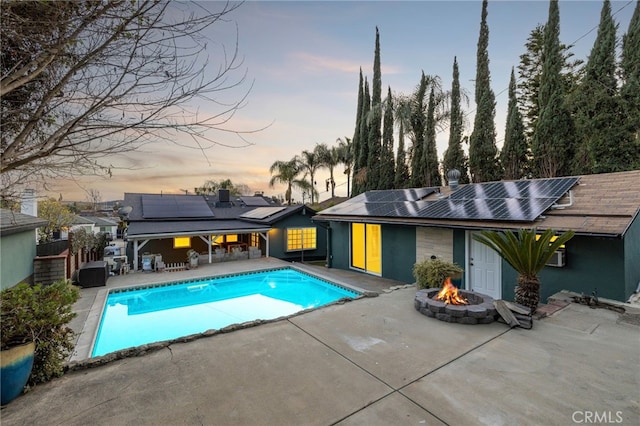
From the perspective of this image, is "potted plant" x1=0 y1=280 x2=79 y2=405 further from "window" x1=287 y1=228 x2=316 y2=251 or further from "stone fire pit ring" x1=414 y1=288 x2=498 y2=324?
"window" x1=287 y1=228 x2=316 y2=251

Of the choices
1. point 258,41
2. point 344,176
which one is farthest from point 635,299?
point 344,176

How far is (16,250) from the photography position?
7.80 m

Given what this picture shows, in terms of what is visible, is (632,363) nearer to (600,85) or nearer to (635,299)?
(635,299)

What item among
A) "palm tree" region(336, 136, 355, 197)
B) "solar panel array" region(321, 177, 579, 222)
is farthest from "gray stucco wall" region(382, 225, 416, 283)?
"palm tree" region(336, 136, 355, 197)

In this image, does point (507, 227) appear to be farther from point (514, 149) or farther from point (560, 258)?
point (514, 149)

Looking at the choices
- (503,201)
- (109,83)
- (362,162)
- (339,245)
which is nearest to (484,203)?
(503,201)

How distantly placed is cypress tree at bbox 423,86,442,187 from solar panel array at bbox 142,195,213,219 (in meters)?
15.6

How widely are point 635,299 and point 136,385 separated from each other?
9240mm

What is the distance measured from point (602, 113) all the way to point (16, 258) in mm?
23973

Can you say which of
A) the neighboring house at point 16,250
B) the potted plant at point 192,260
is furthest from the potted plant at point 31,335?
the potted plant at point 192,260

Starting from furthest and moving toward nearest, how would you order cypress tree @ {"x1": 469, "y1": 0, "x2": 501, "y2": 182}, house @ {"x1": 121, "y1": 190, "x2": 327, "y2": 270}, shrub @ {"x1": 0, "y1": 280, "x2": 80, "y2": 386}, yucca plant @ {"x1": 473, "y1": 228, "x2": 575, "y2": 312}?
A: 1. cypress tree @ {"x1": 469, "y1": 0, "x2": 501, "y2": 182}
2. house @ {"x1": 121, "y1": 190, "x2": 327, "y2": 270}
3. yucca plant @ {"x1": 473, "y1": 228, "x2": 575, "y2": 312}
4. shrub @ {"x1": 0, "y1": 280, "x2": 80, "y2": 386}

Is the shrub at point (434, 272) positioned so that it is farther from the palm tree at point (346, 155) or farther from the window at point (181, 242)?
the palm tree at point (346, 155)

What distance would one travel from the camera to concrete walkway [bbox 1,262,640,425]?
265 cm

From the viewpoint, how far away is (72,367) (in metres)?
3.41
